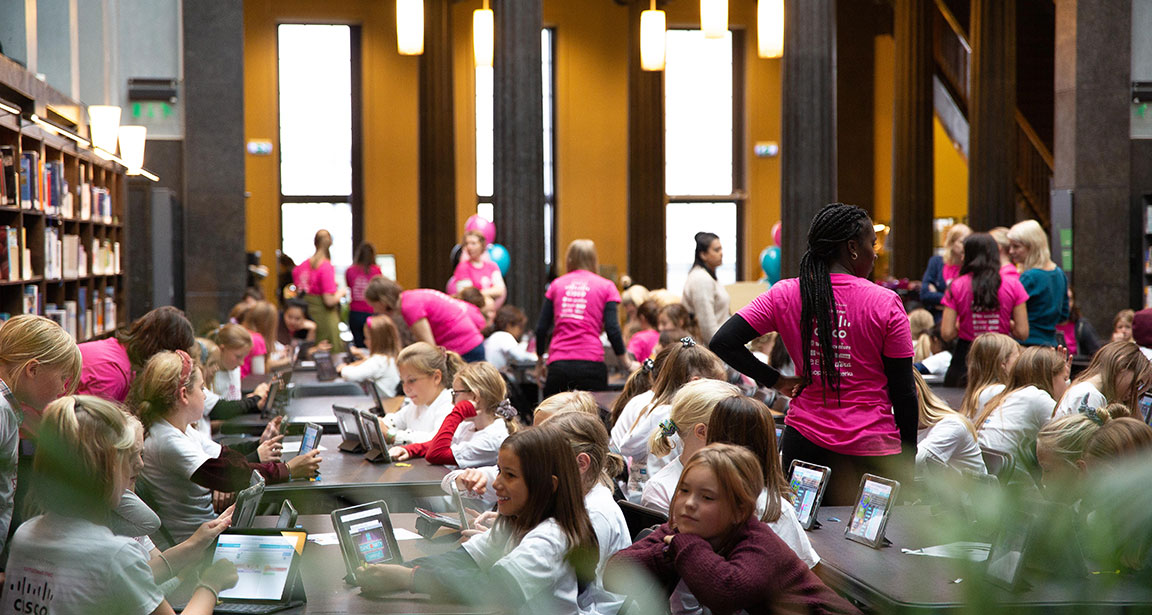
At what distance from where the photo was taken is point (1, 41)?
7449 mm

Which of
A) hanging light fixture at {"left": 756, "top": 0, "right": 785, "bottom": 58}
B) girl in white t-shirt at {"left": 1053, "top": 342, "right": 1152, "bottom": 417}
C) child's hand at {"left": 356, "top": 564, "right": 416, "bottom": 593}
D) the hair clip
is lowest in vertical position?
child's hand at {"left": 356, "top": 564, "right": 416, "bottom": 593}

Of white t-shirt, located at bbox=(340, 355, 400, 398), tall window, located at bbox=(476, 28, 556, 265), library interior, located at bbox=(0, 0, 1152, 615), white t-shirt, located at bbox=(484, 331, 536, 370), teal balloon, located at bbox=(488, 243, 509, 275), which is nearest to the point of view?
library interior, located at bbox=(0, 0, 1152, 615)

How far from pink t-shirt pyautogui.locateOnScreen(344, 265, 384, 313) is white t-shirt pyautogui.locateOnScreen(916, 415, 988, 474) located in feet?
21.9

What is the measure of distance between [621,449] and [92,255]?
5193 mm

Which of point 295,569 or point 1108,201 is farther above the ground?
point 1108,201

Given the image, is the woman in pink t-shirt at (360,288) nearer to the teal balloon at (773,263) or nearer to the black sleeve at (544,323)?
the black sleeve at (544,323)

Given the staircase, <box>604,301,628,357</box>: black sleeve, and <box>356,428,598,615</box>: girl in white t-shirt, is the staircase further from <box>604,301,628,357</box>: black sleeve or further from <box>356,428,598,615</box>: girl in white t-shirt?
<box>356,428,598,615</box>: girl in white t-shirt

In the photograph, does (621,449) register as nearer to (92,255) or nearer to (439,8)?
(92,255)

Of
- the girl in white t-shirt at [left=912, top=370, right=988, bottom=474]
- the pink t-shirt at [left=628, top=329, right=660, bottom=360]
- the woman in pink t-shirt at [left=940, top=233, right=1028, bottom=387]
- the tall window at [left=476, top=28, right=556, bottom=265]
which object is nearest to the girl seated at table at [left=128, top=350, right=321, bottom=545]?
the girl in white t-shirt at [left=912, top=370, right=988, bottom=474]

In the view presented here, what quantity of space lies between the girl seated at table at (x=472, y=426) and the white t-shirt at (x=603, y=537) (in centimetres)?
131

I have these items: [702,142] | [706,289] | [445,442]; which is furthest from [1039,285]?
[702,142]

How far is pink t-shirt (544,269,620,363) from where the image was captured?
6246 millimetres

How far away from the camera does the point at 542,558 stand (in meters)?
2.27

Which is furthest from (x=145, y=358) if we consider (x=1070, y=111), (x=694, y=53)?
(x=694, y=53)
